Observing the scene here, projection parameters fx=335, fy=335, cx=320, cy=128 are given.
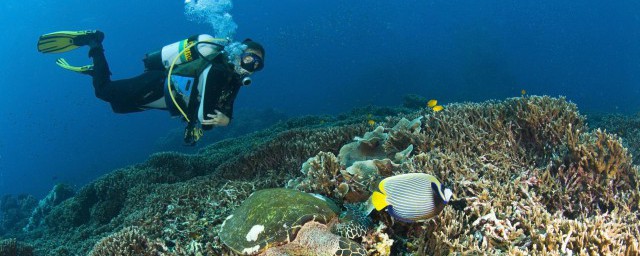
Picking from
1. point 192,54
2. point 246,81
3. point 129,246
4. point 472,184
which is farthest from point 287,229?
point 192,54

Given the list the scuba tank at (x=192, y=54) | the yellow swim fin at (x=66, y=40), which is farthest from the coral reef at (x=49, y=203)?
the scuba tank at (x=192, y=54)

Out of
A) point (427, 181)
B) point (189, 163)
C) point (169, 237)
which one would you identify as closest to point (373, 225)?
point (427, 181)

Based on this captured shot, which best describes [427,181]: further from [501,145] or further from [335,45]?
[335,45]

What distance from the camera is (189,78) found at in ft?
18.8

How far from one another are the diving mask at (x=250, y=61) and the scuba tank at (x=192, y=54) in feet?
1.89

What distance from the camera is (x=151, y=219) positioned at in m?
4.11

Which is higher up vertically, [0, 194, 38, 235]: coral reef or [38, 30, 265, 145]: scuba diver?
[38, 30, 265, 145]: scuba diver

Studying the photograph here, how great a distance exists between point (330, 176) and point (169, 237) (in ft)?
6.19

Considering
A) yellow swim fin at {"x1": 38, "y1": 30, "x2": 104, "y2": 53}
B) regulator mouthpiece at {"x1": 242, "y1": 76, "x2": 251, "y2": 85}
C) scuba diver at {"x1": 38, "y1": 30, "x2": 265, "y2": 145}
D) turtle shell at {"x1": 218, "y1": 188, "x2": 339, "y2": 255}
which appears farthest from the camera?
yellow swim fin at {"x1": 38, "y1": 30, "x2": 104, "y2": 53}

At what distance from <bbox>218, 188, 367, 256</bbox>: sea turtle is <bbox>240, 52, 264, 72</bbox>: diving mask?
2796mm

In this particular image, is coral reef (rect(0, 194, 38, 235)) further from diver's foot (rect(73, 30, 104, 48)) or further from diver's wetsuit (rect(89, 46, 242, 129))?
diver's wetsuit (rect(89, 46, 242, 129))

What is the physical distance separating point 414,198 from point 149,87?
6.22m

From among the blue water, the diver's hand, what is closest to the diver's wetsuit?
the diver's hand

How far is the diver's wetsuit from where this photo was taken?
5266 millimetres
